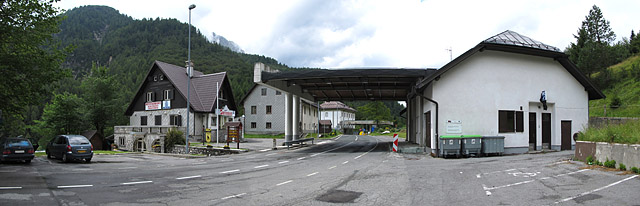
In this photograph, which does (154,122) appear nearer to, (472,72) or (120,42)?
(472,72)

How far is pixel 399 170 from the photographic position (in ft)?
47.5

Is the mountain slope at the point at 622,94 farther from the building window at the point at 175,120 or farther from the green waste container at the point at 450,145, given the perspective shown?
the building window at the point at 175,120

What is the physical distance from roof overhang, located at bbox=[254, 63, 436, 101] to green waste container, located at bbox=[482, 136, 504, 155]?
5376 millimetres

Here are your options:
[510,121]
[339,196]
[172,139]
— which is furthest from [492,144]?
[172,139]

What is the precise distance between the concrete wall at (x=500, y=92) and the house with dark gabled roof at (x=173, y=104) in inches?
1054

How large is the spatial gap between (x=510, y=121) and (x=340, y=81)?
12.2 m

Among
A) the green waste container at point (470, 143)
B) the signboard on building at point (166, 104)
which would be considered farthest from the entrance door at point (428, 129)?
the signboard on building at point (166, 104)

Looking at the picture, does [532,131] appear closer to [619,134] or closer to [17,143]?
[619,134]

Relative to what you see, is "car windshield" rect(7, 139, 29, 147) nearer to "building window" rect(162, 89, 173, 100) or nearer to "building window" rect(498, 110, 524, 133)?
"building window" rect(498, 110, 524, 133)

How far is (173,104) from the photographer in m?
45.2

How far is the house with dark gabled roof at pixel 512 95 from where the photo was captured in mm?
21219

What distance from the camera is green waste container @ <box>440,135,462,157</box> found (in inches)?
771

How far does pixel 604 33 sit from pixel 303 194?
67693 millimetres

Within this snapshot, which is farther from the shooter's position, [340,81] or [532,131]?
[340,81]
